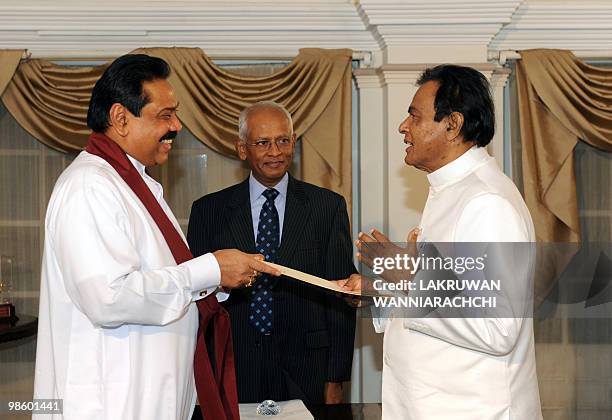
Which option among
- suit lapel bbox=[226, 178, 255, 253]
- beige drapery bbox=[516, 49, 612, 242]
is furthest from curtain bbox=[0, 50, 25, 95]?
beige drapery bbox=[516, 49, 612, 242]

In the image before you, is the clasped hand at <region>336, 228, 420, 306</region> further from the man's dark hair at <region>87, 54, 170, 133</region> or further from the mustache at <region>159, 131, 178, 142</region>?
the man's dark hair at <region>87, 54, 170, 133</region>

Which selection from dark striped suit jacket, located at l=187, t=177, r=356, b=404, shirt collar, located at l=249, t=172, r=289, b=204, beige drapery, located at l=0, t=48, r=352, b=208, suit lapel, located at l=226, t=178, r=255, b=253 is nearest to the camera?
dark striped suit jacket, located at l=187, t=177, r=356, b=404

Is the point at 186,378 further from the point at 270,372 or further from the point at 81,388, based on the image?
the point at 270,372

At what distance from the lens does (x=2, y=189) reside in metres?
5.00

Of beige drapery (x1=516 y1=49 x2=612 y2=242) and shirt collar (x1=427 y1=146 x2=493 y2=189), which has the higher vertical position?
beige drapery (x1=516 y1=49 x2=612 y2=242)

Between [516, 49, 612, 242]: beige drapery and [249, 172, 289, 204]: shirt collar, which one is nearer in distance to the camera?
[249, 172, 289, 204]: shirt collar

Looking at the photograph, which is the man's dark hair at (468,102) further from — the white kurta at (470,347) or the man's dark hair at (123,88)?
the man's dark hair at (123,88)

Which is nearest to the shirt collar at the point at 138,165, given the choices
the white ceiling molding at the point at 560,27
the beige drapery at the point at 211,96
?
the beige drapery at the point at 211,96

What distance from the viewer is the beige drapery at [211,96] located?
4.76 metres

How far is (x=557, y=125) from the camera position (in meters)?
4.88

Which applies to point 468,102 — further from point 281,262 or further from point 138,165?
point 281,262

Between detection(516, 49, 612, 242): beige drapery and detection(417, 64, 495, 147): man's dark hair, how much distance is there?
2.45 m

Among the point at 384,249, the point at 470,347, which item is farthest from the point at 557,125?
the point at 470,347

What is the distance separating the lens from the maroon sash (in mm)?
2416
